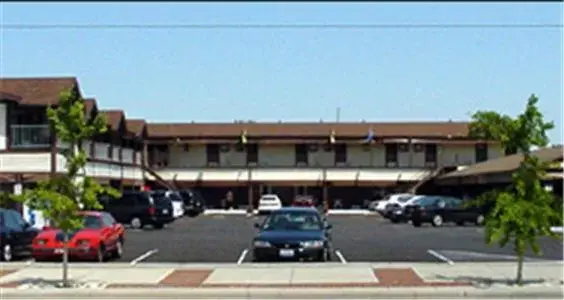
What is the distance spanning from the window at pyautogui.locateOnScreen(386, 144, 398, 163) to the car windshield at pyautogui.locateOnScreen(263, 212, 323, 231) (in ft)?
165

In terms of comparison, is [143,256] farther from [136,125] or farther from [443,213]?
[136,125]

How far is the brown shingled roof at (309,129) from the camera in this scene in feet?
251

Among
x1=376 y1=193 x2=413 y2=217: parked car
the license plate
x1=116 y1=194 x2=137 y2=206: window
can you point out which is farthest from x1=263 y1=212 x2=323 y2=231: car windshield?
x1=376 y1=193 x2=413 y2=217: parked car

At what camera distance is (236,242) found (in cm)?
3519

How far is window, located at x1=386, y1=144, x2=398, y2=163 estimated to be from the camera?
250 feet

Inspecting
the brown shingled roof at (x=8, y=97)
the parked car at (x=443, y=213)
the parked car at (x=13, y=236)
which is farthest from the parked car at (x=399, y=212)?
the parked car at (x=13, y=236)

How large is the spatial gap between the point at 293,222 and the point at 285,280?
5238 millimetres

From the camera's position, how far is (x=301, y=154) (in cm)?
7656

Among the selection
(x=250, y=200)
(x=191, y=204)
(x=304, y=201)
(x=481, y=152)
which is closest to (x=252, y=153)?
(x=250, y=200)

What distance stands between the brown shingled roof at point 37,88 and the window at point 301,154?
32413mm

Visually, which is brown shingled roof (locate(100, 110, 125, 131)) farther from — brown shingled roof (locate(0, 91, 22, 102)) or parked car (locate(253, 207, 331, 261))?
parked car (locate(253, 207, 331, 261))

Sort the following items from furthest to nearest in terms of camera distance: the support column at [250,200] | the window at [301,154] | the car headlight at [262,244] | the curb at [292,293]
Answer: the window at [301,154] → the support column at [250,200] → the car headlight at [262,244] → the curb at [292,293]

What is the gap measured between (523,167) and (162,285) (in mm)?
7327

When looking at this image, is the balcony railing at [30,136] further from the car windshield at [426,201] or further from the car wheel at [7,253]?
the car windshield at [426,201]
